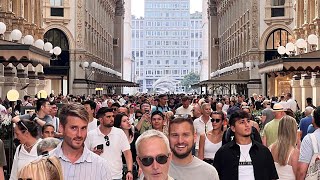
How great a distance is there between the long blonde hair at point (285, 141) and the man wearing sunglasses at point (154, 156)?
3807mm

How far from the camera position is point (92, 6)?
61.7 metres

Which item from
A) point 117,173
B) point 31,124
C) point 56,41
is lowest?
point 117,173

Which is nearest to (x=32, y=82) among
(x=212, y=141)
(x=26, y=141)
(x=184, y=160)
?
(x=212, y=141)

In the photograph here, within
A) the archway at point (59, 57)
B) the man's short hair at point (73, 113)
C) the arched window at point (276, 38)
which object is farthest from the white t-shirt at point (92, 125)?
the arched window at point (276, 38)

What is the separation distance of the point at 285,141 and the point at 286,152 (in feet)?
0.47

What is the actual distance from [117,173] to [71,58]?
1748 inches

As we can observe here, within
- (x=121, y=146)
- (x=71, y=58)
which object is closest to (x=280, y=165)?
(x=121, y=146)

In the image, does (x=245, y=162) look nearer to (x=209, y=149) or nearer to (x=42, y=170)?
(x=209, y=149)

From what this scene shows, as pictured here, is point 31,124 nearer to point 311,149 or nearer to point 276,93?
point 311,149

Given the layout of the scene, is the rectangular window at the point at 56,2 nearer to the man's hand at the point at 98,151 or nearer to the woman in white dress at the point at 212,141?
the woman in white dress at the point at 212,141

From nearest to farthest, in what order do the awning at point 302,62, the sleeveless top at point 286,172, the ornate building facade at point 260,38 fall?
the sleeveless top at point 286,172
the awning at point 302,62
the ornate building facade at point 260,38

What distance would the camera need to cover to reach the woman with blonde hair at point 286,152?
8.39 meters

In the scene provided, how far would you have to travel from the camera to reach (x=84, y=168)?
6.22 metres

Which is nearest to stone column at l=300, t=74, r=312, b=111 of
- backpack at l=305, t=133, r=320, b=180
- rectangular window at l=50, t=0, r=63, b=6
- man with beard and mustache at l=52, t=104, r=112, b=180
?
rectangular window at l=50, t=0, r=63, b=6
